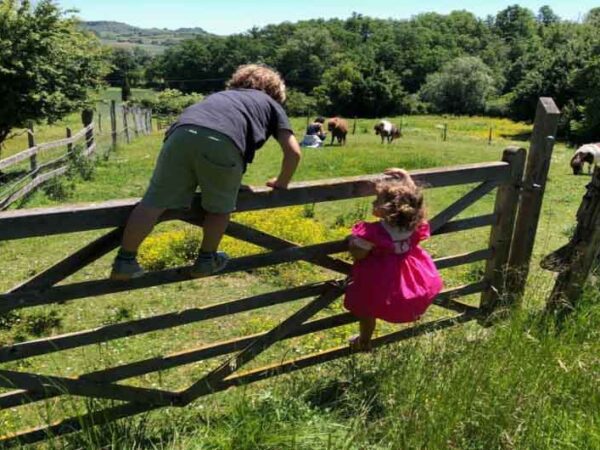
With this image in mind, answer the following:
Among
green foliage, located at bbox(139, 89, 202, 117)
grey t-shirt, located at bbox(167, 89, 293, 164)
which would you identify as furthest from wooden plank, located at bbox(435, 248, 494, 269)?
green foliage, located at bbox(139, 89, 202, 117)

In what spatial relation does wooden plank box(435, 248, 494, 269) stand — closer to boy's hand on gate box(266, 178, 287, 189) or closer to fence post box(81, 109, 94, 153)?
boy's hand on gate box(266, 178, 287, 189)

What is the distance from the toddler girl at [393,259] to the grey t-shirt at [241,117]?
87 cm

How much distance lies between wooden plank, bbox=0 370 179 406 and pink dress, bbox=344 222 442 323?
4.68 feet

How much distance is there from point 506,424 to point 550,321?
1329 millimetres

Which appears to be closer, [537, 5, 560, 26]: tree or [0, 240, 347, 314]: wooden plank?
[0, 240, 347, 314]: wooden plank

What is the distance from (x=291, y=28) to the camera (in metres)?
148

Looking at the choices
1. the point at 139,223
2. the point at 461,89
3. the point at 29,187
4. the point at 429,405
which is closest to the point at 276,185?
the point at 139,223

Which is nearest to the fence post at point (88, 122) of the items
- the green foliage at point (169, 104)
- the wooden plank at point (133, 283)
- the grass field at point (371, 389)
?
the grass field at point (371, 389)

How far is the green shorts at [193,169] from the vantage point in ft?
10.3

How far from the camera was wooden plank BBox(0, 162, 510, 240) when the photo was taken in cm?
294

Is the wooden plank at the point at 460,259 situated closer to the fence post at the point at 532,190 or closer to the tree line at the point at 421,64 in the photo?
the fence post at the point at 532,190

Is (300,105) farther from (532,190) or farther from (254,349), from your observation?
(254,349)

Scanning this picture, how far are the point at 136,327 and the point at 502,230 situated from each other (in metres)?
3.14

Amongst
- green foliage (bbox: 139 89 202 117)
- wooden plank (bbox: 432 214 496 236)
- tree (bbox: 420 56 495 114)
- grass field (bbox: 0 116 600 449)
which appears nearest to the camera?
grass field (bbox: 0 116 600 449)
